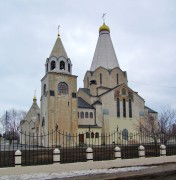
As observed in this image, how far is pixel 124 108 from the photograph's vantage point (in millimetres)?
36125

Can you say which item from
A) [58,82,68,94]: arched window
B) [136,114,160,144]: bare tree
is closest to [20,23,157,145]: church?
[58,82,68,94]: arched window

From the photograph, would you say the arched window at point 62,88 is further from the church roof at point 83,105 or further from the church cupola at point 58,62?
the church roof at point 83,105

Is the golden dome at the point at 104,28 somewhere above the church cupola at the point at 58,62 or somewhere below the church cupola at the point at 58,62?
above

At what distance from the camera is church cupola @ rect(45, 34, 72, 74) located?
102ft

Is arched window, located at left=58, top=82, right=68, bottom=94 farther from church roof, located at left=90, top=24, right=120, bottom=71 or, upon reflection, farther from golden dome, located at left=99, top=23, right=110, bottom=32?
golden dome, located at left=99, top=23, right=110, bottom=32

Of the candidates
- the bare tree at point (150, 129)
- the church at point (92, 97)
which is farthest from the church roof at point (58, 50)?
the bare tree at point (150, 129)

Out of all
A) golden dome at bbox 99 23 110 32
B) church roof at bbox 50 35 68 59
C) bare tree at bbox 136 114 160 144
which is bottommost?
bare tree at bbox 136 114 160 144

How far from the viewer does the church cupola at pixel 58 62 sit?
30.9 metres

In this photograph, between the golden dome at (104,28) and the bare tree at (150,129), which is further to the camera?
the golden dome at (104,28)

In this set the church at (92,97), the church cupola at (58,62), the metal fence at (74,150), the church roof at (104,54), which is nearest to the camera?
the metal fence at (74,150)

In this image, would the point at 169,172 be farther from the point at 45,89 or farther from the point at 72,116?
the point at 45,89

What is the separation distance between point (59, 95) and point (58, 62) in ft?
14.0

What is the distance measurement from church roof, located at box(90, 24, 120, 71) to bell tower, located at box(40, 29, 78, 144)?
8.92 m

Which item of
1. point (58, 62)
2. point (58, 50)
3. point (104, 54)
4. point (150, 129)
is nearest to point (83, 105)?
point (58, 62)
